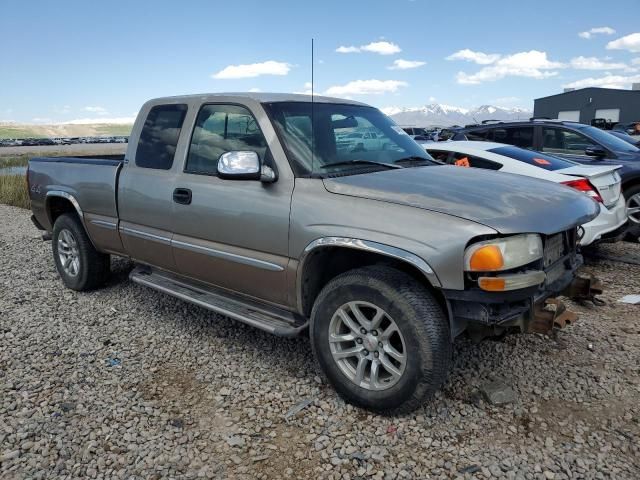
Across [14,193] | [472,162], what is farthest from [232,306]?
[14,193]

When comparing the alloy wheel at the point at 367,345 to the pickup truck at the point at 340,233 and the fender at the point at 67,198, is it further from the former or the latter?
the fender at the point at 67,198

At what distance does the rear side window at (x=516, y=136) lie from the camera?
27.3ft

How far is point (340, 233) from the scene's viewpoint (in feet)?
9.68

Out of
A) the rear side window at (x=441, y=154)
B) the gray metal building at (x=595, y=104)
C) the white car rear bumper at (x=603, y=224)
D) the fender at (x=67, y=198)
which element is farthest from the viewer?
the gray metal building at (x=595, y=104)

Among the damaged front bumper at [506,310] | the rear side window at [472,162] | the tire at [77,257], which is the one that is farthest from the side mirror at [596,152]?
the tire at [77,257]

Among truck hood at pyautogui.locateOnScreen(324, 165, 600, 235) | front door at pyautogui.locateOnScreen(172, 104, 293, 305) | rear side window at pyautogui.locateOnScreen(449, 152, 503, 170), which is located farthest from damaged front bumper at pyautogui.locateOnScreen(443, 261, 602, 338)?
rear side window at pyautogui.locateOnScreen(449, 152, 503, 170)

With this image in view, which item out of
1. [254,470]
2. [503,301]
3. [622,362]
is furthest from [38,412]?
[622,362]

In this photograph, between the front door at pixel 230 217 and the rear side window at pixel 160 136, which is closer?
the front door at pixel 230 217

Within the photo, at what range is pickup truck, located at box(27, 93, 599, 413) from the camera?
2695mm

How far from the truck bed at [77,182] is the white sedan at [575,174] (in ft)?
12.4

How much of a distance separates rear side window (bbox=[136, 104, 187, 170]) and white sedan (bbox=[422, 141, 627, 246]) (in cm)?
331

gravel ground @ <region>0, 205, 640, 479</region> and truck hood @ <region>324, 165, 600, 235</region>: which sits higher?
truck hood @ <region>324, 165, 600, 235</region>

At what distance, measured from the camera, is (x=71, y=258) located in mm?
5418

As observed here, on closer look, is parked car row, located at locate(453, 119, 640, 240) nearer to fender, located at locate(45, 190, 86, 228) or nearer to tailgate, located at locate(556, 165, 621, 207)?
tailgate, located at locate(556, 165, 621, 207)
